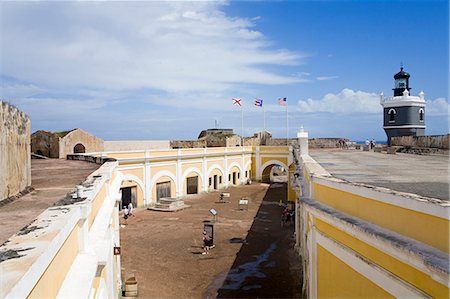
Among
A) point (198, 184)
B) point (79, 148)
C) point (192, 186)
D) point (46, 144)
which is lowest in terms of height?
point (192, 186)

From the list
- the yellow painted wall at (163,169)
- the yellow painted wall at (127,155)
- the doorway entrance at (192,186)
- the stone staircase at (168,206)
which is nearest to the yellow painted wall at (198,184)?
the doorway entrance at (192,186)

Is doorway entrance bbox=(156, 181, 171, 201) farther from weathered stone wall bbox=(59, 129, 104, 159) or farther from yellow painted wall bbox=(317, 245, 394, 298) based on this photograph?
yellow painted wall bbox=(317, 245, 394, 298)

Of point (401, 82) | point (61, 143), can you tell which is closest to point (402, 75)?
point (401, 82)

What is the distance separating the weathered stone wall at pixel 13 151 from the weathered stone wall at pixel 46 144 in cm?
1625

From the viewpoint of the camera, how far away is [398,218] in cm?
455

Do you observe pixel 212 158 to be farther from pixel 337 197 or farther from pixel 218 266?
pixel 337 197

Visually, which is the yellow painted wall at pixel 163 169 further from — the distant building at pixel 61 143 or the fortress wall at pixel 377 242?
the fortress wall at pixel 377 242

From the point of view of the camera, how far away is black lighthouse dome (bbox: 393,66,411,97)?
32.0 meters

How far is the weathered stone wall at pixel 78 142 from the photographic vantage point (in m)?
22.4

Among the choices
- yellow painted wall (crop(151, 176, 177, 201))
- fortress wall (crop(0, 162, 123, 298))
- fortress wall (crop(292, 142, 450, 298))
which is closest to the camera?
fortress wall (crop(0, 162, 123, 298))

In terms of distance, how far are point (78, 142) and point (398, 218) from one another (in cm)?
2249

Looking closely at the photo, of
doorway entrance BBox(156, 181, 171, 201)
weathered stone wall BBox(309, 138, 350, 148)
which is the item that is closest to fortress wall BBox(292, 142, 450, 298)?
doorway entrance BBox(156, 181, 171, 201)

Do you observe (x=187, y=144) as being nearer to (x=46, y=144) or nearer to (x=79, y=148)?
Result: (x=79, y=148)

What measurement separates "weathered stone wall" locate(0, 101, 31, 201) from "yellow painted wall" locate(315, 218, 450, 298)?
543 centimetres
